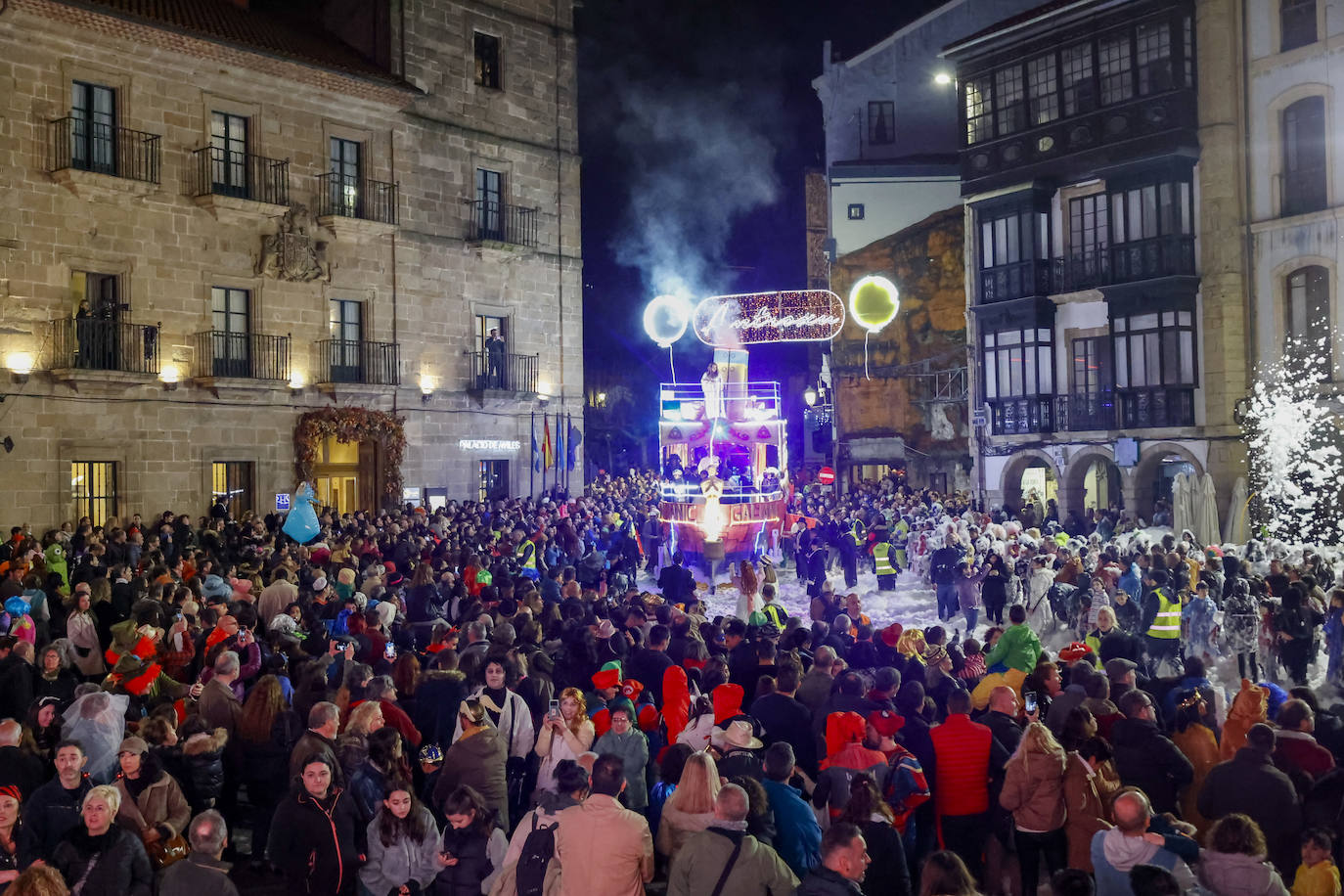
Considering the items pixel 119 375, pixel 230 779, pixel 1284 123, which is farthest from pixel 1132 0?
pixel 230 779

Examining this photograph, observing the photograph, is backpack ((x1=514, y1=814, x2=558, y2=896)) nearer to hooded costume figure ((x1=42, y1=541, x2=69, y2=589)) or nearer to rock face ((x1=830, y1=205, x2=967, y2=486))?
hooded costume figure ((x1=42, y1=541, x2=69, y2=589))

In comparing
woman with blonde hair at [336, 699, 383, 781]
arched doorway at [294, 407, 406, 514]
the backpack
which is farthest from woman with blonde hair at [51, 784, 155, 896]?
arched doorway at [294, 407, 406, 514]

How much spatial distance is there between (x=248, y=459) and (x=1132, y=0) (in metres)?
23.5

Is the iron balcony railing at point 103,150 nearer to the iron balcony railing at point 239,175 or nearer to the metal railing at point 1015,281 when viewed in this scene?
the iron balcony railing at point 239,175

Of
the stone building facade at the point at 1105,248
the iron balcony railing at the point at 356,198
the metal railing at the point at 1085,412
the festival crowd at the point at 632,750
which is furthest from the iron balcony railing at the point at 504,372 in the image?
the festival crowd at the point at 632,750

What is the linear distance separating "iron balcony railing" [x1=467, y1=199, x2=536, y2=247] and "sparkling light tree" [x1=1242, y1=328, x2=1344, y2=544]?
19.0m

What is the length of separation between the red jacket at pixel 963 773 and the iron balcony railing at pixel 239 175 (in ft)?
73.8

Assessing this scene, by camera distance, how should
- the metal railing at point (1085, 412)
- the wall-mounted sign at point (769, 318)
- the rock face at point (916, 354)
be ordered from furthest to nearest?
1. the rock face at point (916, 354)
2. the metal railing at point (1085, 412)
3. the wall-mounted sign at point (769, 318)

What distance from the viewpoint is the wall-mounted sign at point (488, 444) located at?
3024 cm

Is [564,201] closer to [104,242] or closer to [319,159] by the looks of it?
[319,159]

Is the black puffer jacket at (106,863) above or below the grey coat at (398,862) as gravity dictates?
above

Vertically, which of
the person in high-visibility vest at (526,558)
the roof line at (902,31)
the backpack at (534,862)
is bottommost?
the backpack at (534,862)

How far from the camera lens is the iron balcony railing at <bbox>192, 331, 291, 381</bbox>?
82.7ft

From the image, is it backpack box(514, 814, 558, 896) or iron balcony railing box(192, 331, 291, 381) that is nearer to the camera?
backpack box(514, 814, 558, 896)
